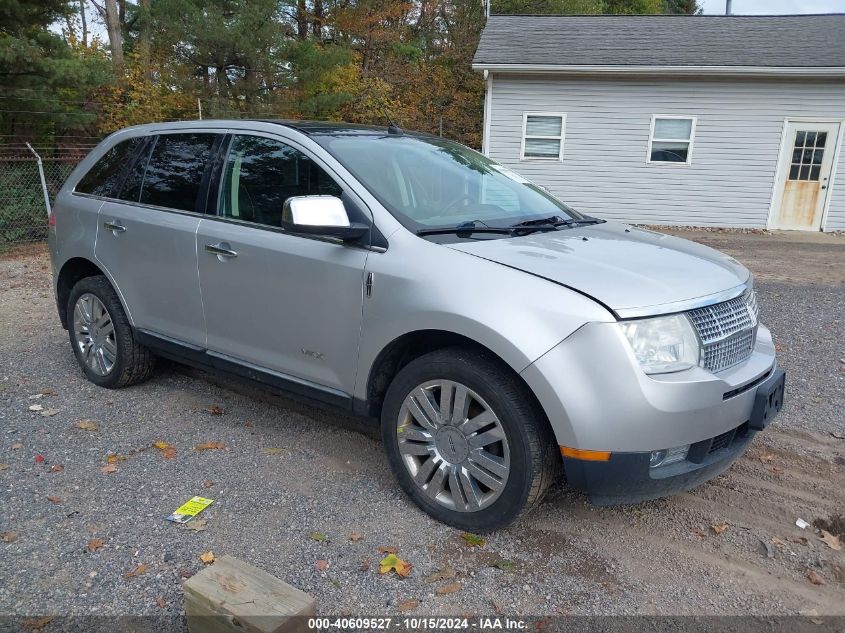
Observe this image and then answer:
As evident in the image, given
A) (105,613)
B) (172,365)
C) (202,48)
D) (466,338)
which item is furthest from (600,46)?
(105,613)

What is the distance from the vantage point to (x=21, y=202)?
35.3ft

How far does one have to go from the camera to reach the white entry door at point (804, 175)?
45.5 feet

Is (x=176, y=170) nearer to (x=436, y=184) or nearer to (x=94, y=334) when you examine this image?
(x=94, y=334)

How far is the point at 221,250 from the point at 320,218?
3.15ft

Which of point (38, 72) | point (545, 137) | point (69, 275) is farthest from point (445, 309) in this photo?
point (545, 137)

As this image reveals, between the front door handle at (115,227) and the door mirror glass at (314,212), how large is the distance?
182 centimetres

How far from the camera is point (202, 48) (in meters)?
15.7

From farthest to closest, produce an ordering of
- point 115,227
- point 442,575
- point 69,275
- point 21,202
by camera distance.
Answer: point 21,202 → point 69,275 → point 115,227 → point 442,575

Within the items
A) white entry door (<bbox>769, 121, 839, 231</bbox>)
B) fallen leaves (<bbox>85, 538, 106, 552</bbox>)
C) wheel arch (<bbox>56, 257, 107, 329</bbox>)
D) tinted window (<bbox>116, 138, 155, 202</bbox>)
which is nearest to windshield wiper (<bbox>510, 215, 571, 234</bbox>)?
fallen leaves (<bbox>85, 538, 106, 552</bbox>)

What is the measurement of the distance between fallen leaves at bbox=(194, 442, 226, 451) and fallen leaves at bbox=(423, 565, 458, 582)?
1.69 m

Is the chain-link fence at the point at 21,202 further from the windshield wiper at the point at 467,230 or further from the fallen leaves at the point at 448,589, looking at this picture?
the fallen leaves at the point at 448,589

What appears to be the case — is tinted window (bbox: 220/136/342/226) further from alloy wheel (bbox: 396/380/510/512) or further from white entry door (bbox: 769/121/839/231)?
white entry door (bbox: 769/121/839/231)

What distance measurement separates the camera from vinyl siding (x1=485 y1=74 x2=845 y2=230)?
1390 centimetres

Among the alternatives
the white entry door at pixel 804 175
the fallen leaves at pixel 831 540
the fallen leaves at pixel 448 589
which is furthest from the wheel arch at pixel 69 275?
the white entry door at pixel 804 175
